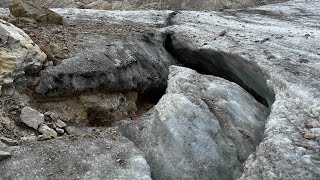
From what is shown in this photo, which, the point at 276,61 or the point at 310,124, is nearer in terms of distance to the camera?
the point at 310,124

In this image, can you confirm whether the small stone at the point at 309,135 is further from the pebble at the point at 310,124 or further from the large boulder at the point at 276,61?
the pebble at the point at 310,124

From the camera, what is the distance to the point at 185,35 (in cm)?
1764

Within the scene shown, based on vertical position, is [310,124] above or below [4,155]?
above

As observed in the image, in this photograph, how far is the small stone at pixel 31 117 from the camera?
1015 cm

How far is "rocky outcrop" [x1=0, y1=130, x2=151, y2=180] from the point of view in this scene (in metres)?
8.46

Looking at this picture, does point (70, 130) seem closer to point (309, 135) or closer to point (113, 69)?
point (113, 69)

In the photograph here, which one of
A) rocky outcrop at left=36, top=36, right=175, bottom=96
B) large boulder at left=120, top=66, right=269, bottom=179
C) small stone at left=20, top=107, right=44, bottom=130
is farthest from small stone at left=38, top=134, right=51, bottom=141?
rocky outcrop at left=36, top=36, right=175, bottom=96

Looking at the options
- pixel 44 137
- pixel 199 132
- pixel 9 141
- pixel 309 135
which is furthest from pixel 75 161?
pixel 309 135

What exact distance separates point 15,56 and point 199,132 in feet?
19.6

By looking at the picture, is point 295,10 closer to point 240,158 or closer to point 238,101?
point 238,101

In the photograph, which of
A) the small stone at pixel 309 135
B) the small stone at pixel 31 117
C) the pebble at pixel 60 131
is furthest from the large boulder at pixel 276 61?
the small stone at pixel 31 117

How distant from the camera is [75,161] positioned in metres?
8.88

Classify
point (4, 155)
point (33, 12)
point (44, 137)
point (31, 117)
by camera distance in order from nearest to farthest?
point (4, 155), point (44, 137), point (31, 117), point (33, 12)

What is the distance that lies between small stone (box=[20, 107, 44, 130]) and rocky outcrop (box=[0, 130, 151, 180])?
0.99 metres
